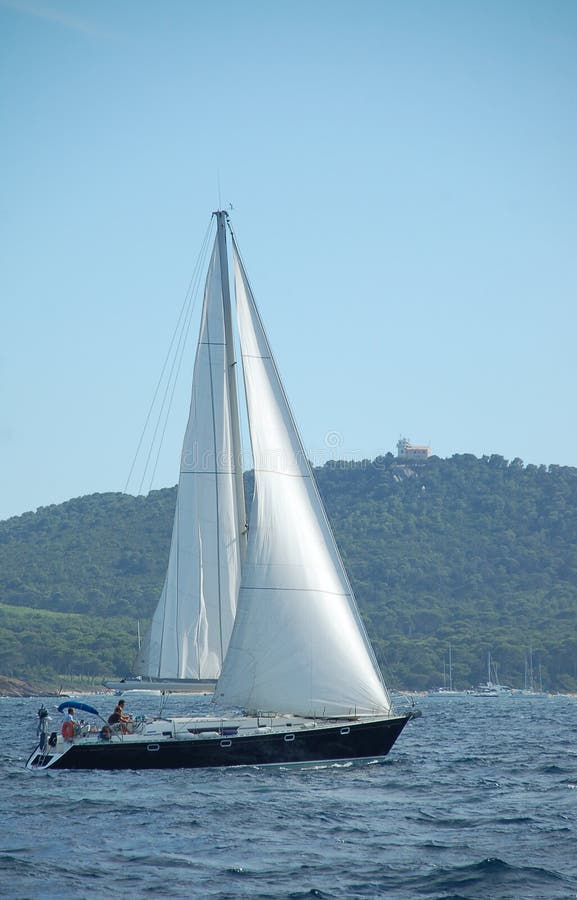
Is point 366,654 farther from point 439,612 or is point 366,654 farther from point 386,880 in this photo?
point 439,612

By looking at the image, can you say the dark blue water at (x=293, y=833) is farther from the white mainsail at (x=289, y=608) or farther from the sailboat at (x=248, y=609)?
the white mainsail at (x=289, y=608)

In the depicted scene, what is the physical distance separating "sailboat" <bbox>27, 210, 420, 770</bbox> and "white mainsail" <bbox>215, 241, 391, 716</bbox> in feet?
0.08

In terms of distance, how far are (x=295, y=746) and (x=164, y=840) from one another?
337 inches

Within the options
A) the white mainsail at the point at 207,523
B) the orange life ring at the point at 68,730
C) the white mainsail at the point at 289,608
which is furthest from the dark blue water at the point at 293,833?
the white mainsail at the point at 207,523

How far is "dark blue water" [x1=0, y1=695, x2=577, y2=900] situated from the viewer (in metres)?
20.3

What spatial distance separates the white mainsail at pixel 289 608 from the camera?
105ft

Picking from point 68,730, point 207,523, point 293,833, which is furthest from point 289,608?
point 293,833

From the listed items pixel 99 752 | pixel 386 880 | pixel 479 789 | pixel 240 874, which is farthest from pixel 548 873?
pixel 99 752

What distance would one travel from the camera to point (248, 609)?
106ft

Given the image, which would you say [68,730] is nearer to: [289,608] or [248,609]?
[248,609]

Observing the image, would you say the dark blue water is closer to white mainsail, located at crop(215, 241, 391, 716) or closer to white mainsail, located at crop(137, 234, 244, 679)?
white mainsail, located at crop(215, 241, 391, 716)

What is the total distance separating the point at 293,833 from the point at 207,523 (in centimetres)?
1067

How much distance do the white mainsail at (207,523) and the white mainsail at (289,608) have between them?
0.72m

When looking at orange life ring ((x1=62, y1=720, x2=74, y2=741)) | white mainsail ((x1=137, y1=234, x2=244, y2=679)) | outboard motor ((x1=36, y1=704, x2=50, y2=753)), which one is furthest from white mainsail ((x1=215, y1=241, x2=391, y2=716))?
outboard motor ((x1=36, y1=704, x2=50, y2=753))
